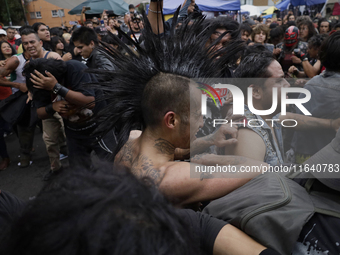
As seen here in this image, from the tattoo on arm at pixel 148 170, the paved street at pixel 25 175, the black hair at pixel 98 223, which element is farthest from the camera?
the paved street at pixel 25 175

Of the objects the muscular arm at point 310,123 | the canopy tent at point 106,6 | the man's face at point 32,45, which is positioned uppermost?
the canopy tent at point 106,6

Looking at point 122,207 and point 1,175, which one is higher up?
point 122,207

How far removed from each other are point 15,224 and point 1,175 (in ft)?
15.7

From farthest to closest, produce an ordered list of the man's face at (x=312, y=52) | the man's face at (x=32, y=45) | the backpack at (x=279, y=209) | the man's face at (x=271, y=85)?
1. the man's face at (x=312, y=52)
2. the man's face at (x=32, y=45)
3. the man's face at (x=271, y=85)
4. the backpack at (x=279, y=209)

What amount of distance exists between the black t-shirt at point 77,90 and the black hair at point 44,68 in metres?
0.07

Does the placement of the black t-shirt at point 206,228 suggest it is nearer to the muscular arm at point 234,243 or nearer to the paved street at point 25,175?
the muscular arm at point 234,243

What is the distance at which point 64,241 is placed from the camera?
1.98 ft

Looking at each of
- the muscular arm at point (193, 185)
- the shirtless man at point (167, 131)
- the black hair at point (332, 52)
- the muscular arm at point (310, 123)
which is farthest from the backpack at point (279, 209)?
the black hair at point (332, 52)

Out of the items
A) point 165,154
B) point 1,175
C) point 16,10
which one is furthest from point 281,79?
point 16,10

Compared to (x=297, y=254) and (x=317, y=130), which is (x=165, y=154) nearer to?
(x=297, y=254)

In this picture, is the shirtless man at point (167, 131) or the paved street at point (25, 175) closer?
the shirtless man at point (167, 131)

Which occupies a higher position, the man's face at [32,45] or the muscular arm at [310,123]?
the man's face at [32,45]

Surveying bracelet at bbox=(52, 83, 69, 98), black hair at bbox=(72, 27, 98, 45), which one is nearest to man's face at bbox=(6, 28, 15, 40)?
black hair at bbox=(72, 27, 98, 45)

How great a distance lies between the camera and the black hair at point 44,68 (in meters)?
2.87
